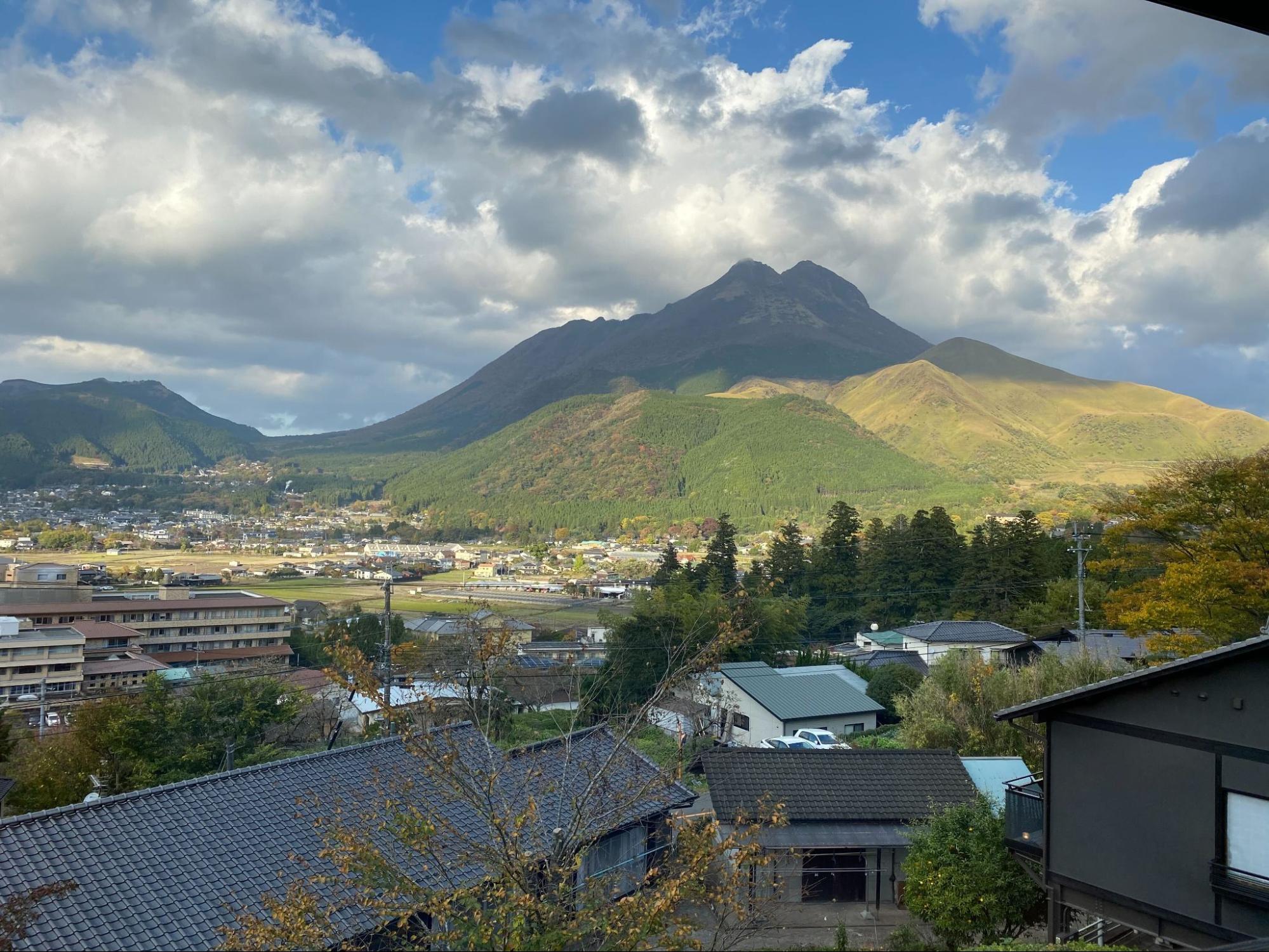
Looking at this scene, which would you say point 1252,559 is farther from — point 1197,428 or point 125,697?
point 1197,428

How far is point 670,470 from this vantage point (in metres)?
134

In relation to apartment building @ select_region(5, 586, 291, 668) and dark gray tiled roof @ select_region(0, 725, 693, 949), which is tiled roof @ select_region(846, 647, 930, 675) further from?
apartment building @ select_region(5, 586, 291, 668)

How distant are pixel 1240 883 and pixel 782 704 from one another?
18.3 m

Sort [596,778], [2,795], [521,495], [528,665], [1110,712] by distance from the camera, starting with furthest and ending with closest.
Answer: [521,495]
[528,665]
[2,795]
[1110,712]
[596,778]

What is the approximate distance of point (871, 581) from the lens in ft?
140

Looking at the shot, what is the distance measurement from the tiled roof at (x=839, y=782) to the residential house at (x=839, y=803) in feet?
0.04

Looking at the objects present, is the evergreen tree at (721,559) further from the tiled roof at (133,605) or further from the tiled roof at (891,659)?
the tiled roof at (133,605)

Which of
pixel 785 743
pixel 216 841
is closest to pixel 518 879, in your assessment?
pixel 216 841

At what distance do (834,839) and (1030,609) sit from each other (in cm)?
2476

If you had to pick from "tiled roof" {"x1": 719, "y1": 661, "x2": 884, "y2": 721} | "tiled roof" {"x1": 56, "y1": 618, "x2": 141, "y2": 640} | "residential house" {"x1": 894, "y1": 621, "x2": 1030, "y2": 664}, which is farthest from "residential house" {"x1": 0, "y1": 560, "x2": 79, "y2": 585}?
"residential house" {"x1": 894, "y1": 621, "x2": 1030, "y2": 664}

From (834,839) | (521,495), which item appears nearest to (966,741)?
(834,839)

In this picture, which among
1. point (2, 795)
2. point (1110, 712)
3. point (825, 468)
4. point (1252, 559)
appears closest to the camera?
point (1110, 712)

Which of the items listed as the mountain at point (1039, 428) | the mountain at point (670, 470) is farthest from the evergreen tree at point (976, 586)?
the mountain at point (1039, 428)

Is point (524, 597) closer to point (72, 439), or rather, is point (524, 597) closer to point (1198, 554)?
point (1198, 554)
